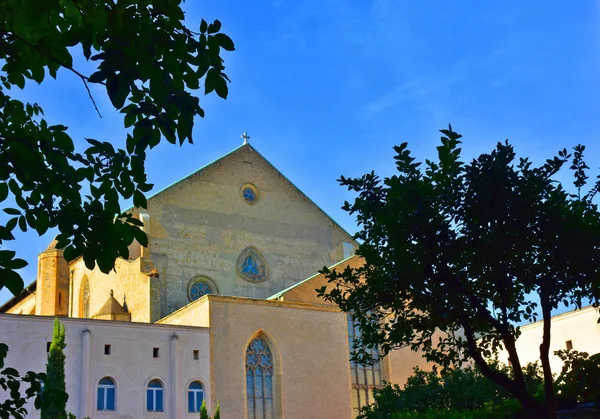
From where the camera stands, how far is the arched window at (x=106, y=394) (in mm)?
27609

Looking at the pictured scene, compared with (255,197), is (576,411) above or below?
below

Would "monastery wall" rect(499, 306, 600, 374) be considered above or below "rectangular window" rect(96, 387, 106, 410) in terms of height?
above

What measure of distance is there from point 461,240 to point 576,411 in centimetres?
297

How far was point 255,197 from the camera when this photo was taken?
3978 centimetres

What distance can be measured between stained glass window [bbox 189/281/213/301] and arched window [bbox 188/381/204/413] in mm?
6463

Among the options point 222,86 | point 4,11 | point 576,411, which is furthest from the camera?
point 576,411

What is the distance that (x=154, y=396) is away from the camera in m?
28.8

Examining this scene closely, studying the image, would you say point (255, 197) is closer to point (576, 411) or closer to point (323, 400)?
point (323, 400)

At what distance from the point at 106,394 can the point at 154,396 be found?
1825 millimetres

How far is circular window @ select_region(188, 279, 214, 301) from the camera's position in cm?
3588

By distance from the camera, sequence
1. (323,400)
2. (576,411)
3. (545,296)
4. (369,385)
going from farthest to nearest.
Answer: (369,385), (323,400), (545,296), (576,411)

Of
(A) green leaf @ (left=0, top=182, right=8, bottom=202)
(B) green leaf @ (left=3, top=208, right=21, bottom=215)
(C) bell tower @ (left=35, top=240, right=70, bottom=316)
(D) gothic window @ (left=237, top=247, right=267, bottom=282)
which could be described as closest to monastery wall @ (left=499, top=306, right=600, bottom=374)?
(D) gothic window @ (left=237, top=247, right=267, bottom=282)

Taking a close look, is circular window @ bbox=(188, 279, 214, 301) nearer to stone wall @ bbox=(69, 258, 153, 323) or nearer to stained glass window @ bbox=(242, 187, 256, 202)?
stone wall @ bbox=(69, 258, 153, 323)

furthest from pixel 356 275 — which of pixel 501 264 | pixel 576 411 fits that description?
pixel 576 411
